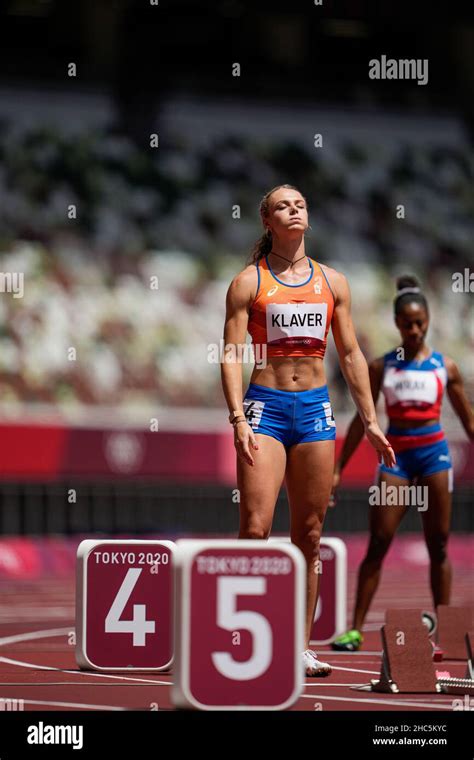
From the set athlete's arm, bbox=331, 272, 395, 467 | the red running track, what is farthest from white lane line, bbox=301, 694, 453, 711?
athlete's arm, bbox=331, 272, 395, 467

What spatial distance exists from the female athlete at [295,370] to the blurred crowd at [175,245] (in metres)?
14.1

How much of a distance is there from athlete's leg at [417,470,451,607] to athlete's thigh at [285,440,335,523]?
2.22 meters

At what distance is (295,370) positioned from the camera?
7.24 m

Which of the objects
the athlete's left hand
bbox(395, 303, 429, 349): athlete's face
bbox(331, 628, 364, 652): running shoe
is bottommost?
bbox(331, 628, 364, 652): running shoe

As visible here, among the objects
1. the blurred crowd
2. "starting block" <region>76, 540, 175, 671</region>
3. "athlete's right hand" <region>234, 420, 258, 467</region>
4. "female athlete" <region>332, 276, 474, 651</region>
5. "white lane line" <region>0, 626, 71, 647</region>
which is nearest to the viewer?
"athlete's right hand" <region>234, 420, 258, 467</region>

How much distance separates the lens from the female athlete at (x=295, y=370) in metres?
7.16

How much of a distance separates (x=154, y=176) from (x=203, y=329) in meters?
2.96

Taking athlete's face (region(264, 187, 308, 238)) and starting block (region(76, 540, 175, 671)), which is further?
starting block (region(76, 540, 175, 671))

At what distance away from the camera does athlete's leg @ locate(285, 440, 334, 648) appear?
23.8 ft

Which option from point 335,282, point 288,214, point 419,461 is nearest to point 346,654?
point 419,461

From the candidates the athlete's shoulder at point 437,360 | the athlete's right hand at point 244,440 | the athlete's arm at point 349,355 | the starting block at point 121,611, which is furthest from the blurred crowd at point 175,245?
the athlete's right hand at point 244,440

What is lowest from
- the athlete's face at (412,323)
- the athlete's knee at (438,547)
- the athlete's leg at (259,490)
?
the athlete's knee at (438,547)

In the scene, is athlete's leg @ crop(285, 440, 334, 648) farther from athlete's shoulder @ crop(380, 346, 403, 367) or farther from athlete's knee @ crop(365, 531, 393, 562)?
athlete's shoulder @ crop(380, 346, 403, 367)

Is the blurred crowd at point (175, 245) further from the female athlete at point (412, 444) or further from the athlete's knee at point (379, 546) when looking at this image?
the athlete's knee at point (379, 546)
